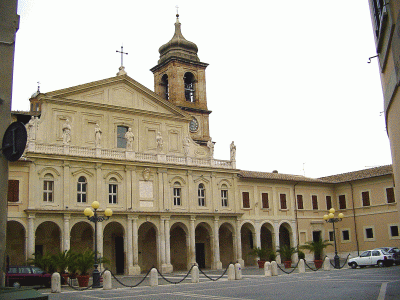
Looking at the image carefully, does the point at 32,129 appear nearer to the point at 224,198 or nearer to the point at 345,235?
the point at 224,198

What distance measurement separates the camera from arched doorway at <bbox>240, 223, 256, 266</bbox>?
138 ft

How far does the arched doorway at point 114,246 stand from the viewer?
35156 mm

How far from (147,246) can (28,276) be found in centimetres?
1509

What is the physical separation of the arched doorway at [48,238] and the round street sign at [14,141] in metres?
27.5

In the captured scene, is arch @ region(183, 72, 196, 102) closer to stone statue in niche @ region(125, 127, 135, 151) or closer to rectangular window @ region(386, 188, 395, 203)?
stone statue in niche @ region(125, 127, 135, 151)

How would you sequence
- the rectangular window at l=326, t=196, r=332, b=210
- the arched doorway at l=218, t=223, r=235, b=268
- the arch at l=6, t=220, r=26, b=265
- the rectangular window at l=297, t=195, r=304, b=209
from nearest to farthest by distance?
the arch at l=6, t=220, r=26, b=265 → the arched doorway at l=218, t=223, r=235, b=268 → the rectangular window at l=297, t=195, r=304, b=209 → the rectangular window at l=326, t=196, r=332, b=210

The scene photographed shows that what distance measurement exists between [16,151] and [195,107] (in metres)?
39.0

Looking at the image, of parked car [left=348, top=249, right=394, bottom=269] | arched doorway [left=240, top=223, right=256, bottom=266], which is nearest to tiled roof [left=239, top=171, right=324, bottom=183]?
arched doorway [left=240, top=223, right=256, bottom=266]

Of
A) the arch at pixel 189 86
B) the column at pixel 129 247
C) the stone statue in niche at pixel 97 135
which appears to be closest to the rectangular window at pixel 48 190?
the stone statue in niche at pixel 97 135

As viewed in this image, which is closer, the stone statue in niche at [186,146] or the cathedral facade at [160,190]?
the cathedral facade at [160,190]

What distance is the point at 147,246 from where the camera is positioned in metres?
37.2

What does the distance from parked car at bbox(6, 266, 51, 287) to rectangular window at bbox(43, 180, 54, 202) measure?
8.75 metres

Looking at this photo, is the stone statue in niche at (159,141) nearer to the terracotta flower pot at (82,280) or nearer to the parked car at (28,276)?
the terracotta flower pot at (82,280)

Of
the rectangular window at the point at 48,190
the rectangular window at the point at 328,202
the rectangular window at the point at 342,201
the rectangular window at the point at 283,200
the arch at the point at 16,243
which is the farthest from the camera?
the rectangular window at the point at 328,202
